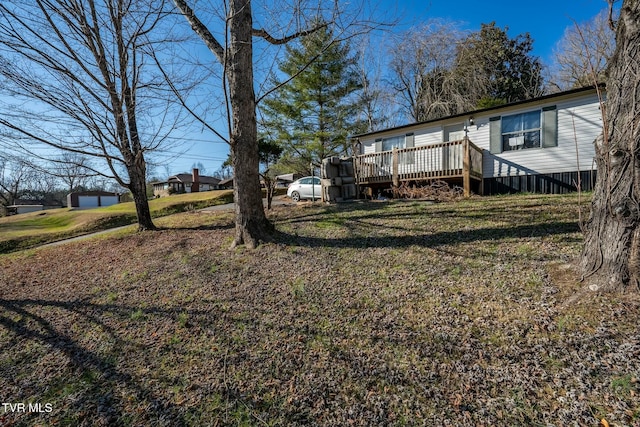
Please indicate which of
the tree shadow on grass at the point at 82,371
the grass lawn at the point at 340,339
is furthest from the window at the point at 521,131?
the tree shadow on grass at the point at 82,371

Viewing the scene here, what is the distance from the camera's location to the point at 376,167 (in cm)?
1002

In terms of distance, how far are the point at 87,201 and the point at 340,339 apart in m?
41.0

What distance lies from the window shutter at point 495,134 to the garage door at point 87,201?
3994cm

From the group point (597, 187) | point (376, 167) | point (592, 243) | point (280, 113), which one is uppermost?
point (280, 113)

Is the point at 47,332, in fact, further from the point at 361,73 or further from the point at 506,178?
the point at 361,73

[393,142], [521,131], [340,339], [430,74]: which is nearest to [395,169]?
[393,142]

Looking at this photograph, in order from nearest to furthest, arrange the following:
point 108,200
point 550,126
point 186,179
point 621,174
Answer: point 621,174 < point 550,126 < point 108,200 < point 186,179

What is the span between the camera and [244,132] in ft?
14.8

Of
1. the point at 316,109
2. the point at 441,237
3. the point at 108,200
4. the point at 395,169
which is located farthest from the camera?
the point at 108,200

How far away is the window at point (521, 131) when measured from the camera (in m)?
8.58

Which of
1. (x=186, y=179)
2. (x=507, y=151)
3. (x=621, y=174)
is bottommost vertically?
(x=621, y=174)

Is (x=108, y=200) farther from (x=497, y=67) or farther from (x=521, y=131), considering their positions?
(x=497, y=67)

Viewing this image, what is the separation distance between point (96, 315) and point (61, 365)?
839mm

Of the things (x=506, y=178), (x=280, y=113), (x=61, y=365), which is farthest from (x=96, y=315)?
(x=280, y=113)
